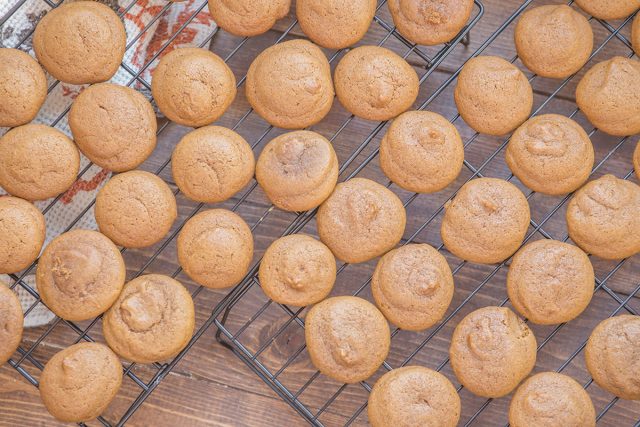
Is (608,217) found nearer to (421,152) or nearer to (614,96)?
(614,96)

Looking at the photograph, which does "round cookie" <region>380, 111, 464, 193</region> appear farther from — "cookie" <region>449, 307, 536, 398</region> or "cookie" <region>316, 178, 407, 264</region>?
"cookie" <region>449, 307, 536, 398</region>

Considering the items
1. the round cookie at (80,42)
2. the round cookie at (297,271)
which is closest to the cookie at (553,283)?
the round cookie at (297,271)

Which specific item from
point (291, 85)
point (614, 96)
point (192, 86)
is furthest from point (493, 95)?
point (192, 86)

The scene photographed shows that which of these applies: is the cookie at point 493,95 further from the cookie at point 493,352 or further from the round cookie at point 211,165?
the round cookie at point 211,165

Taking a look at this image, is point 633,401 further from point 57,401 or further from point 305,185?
point 57,401

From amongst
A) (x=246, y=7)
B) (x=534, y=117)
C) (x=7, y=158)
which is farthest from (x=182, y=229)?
(x=534, y=117)
